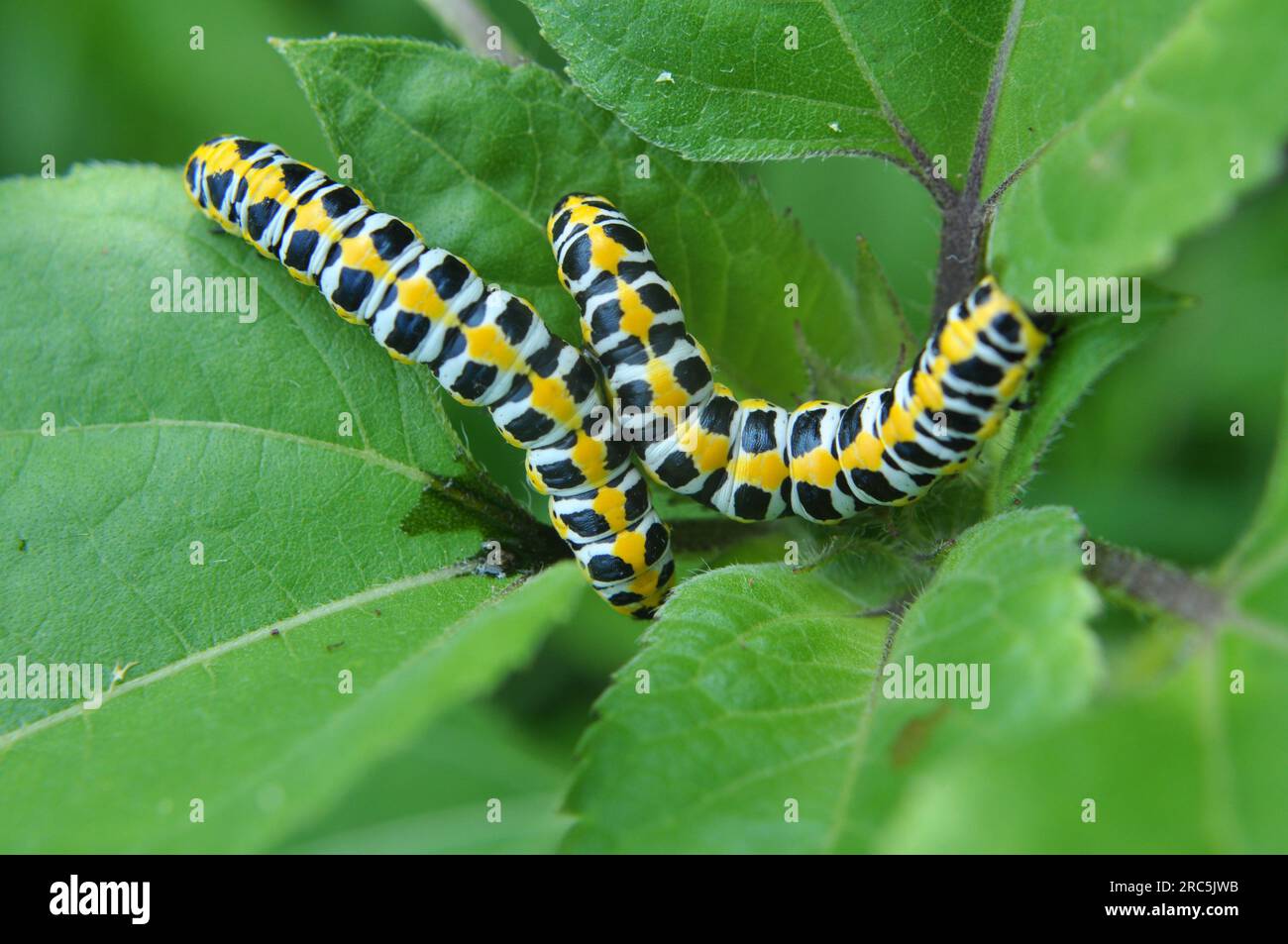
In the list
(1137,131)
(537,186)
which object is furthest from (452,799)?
(1137,131)

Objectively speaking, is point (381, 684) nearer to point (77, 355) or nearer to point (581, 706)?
point (77, 355)

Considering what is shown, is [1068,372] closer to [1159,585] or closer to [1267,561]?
[1159,585]

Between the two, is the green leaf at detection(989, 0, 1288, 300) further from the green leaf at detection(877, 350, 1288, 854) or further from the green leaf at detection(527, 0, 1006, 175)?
the green leaf at detection(877, 350, 1288, 854)

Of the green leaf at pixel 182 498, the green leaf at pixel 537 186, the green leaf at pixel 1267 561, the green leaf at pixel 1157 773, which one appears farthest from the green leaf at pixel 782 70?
the green leaf at pixel 1157 773

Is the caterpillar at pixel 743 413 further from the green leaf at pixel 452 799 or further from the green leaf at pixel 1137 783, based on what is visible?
the green leaf at pixel 452 799

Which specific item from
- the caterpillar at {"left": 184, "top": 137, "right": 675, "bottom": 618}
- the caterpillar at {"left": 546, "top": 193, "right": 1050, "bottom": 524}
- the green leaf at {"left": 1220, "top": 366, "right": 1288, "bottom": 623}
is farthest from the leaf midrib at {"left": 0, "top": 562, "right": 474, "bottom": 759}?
the green leaf at {"left": 1220, "top": 366, "right": 1288, "bottom": 623}
